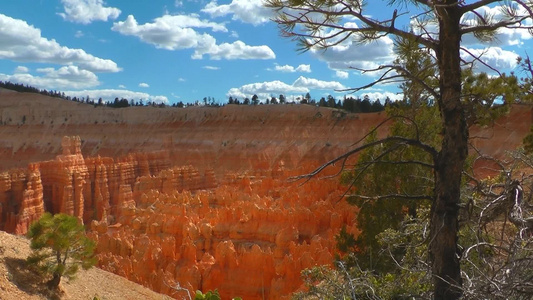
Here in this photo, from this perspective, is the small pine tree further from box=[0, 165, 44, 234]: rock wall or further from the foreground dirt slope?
box=[0, 165, 44, 234]: rock wall

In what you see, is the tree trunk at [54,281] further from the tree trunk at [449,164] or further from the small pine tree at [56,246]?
the tree trunk at [449,164]

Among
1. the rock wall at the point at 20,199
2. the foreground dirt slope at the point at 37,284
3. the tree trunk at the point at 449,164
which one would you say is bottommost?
the rock wall at the point at 20,199

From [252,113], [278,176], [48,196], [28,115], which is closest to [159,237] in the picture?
[278,176]

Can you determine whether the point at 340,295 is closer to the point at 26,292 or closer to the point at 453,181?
the point at 453,181

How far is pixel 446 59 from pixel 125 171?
3475 centimetres

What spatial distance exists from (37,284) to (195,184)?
1067 inches

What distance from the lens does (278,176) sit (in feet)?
103

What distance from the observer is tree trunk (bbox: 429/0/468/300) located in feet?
11.6

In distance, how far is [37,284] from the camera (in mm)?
8266

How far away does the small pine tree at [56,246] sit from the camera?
336 inches

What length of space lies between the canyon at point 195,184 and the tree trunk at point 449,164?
1090mm

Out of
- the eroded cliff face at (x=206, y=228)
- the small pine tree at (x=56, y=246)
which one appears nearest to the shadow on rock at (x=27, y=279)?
the small pine tree at (x=56, y=246)

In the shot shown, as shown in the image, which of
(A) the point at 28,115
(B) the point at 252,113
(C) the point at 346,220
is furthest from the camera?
(A) the point at 28,115

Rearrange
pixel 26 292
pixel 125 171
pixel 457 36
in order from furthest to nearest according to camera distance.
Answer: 1. pixel 125 171
2. pixel 26 292
3. pixel 457 36
